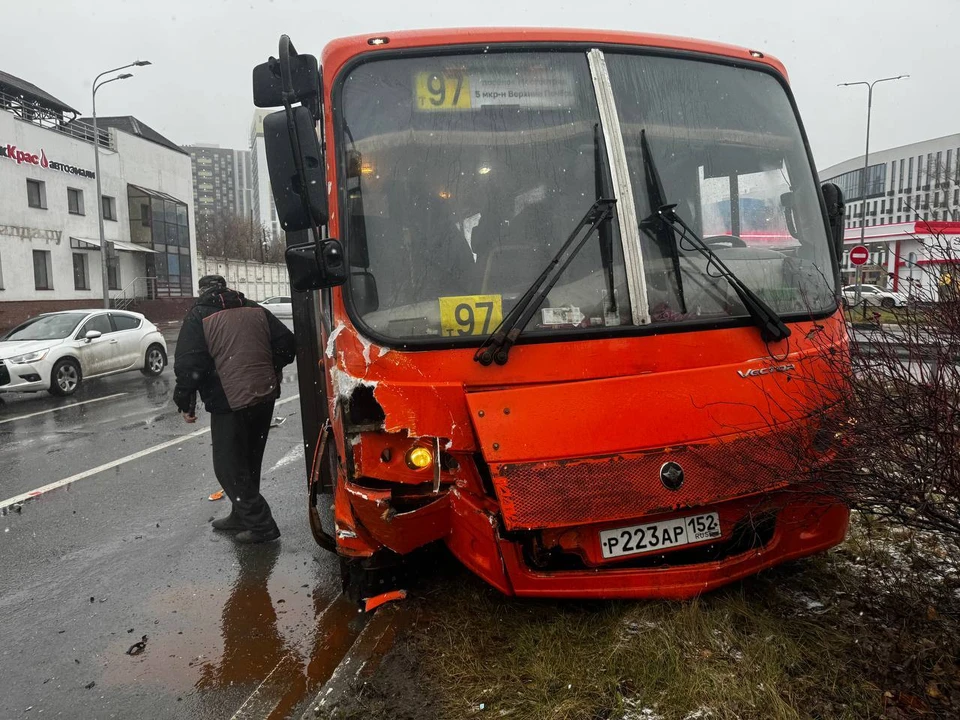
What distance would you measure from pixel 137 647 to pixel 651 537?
2663 millimetres

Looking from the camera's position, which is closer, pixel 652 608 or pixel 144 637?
pixel 652 608

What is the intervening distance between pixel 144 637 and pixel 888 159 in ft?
283

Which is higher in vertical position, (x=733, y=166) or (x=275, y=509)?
(x=733, y=166)

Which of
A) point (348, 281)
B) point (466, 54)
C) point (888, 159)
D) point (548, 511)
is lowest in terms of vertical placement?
point (548, 511)

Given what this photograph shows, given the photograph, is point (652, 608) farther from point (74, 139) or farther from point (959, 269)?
point (74, 139)

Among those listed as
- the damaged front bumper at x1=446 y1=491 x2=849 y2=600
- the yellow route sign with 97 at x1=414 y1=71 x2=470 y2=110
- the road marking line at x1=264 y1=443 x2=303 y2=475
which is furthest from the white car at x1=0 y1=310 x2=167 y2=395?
the damaged front bumper at x1=446 y1=491 x2=849 y2=600

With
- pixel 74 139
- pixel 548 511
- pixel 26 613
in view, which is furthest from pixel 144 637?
pixel 74 139

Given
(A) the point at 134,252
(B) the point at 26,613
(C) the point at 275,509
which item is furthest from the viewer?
(A) the point at 134,252

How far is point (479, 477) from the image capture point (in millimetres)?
3088

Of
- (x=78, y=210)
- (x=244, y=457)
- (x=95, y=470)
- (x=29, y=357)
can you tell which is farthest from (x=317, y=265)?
(x=78, y=210)

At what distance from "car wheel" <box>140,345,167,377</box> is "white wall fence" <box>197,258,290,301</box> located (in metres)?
30.6

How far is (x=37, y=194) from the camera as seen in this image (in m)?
30.8

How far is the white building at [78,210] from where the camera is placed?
2925cm

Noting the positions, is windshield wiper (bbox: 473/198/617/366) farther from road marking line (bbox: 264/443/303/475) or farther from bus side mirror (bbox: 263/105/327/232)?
road marking line (bbox: 264/443/303/475)
